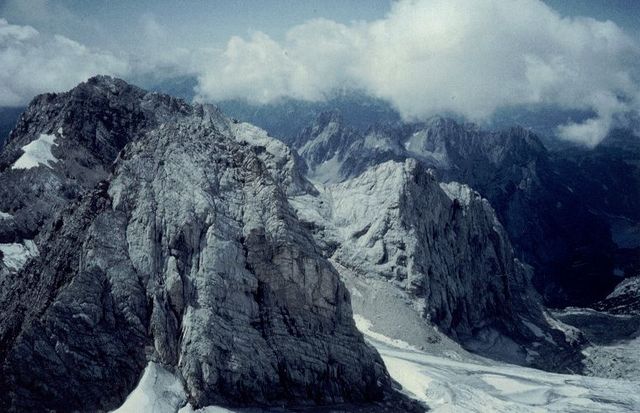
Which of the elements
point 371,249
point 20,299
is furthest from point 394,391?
point 371,249

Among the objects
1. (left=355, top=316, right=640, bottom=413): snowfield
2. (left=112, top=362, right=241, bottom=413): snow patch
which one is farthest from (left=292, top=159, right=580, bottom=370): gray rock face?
(left=112, top=362, right=241, bottom=413): snow patch

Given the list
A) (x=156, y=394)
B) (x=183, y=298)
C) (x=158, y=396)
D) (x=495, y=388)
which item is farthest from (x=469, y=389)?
(x=156, y=394)

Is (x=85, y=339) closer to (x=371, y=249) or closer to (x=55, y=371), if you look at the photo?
(x=55, y=371)

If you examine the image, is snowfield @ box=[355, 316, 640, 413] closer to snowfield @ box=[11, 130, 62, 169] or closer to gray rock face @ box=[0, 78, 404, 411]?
gray rock face @ box=[0, 78, 404, 411]

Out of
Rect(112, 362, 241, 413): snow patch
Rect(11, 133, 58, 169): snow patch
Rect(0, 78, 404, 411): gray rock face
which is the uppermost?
Rect(11, 133, 58, 169): snow patch

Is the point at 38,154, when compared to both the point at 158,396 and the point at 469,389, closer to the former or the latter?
the point at 158,396

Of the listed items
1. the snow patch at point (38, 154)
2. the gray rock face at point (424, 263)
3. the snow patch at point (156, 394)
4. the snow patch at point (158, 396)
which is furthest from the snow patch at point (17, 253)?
the snow patch at point (158, 396)
